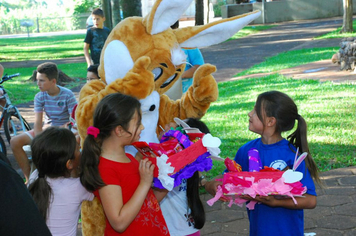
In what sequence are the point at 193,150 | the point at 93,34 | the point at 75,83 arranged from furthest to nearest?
the point at 75,83, the point at 93,34, the point at 193,150

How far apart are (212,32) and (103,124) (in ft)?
3.81

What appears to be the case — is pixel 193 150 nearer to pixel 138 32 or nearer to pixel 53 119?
pixel 138 32

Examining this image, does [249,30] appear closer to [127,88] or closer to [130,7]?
[130,7]

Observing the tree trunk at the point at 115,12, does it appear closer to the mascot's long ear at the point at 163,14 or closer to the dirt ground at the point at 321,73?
the mascot's long ear at the point at 163,14

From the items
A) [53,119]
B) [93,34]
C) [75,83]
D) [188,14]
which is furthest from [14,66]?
[188,14]

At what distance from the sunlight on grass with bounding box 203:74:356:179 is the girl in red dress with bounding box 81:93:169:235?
9.91 ft

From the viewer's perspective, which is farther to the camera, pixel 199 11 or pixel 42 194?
pixel 199 11

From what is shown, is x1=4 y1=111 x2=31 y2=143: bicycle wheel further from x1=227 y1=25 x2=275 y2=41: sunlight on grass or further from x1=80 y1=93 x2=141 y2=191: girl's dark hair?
x1=227 y1=25 x2=275 y2=41: sunlight on grass

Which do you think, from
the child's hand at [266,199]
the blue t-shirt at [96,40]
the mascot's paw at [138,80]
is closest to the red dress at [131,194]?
the mascot's paw at [138,80]

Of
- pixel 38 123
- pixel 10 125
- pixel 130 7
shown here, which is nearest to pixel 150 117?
pixel 38 123

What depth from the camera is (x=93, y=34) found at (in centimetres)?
873

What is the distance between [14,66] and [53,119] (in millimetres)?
14711

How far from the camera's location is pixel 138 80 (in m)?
2.85

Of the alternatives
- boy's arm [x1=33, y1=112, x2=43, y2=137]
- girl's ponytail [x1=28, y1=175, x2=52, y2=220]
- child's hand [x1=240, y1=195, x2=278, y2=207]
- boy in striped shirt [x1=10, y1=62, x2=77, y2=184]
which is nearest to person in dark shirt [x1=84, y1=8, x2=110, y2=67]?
boy in striped shirt [x1=10, y1=62, x2=77, y2=184]
